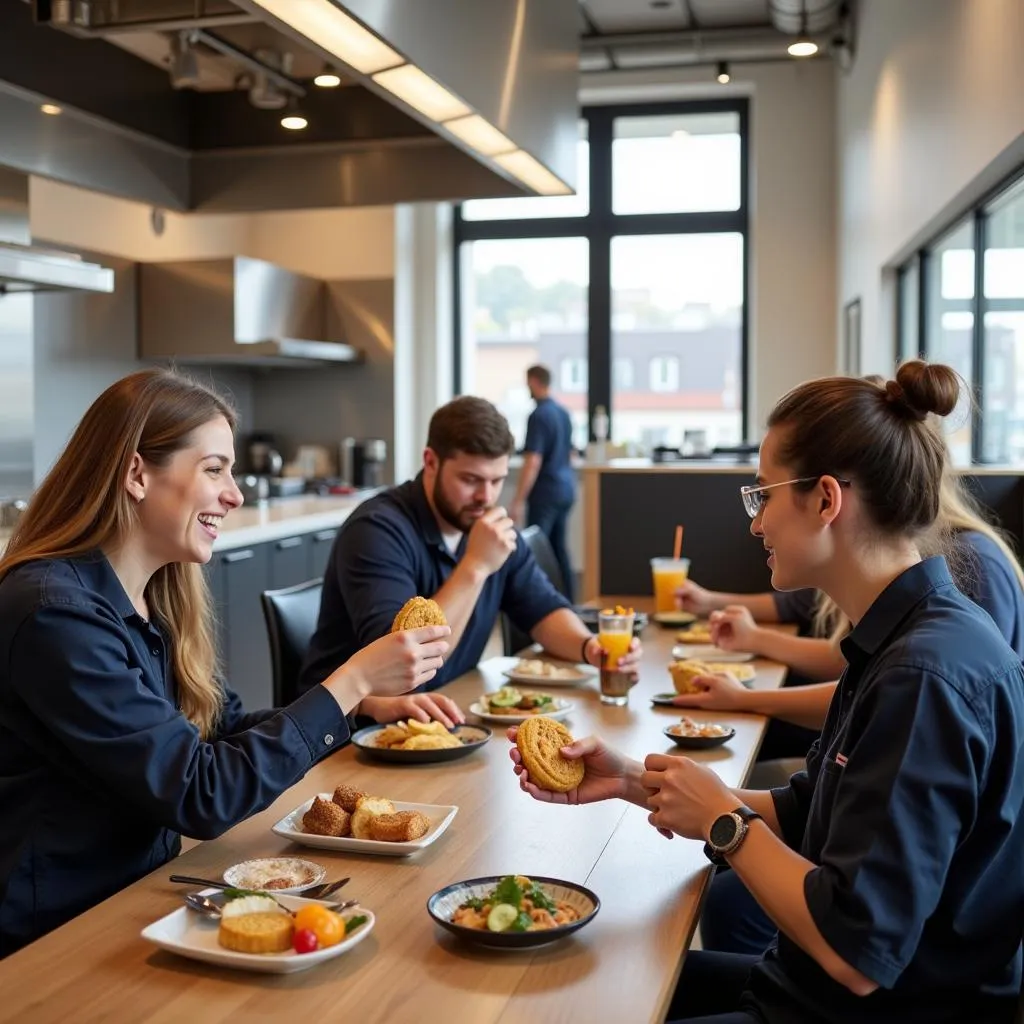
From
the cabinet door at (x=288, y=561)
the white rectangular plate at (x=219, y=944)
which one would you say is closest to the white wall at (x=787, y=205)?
the cabinet door at (x=288, y=561)

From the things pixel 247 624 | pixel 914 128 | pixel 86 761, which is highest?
pixel 914 128

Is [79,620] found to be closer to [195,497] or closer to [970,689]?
[195,497]

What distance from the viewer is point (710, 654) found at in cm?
304

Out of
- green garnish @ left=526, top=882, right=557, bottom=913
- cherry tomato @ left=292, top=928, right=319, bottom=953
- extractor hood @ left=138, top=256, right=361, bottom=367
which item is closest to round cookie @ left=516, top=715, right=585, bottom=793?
green garnish @ left=526, top=882, right=557, bottom=913

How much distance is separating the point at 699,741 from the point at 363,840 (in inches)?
30.1

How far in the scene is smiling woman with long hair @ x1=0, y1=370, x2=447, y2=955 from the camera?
1491 millimetres

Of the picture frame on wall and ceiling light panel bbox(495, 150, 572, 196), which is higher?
ceiling light panel bbox(495, 150, 572, 196)

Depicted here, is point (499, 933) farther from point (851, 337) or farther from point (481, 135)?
point (851, 337)

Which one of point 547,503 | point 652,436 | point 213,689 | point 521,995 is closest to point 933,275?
point 547,503

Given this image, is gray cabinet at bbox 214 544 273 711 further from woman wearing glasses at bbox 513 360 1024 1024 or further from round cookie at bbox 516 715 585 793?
woman wearing glasses at bbox 513 360 1024 1024

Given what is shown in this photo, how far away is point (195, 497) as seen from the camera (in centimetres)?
172

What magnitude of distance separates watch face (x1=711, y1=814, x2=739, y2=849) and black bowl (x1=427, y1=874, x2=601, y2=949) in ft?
0.48

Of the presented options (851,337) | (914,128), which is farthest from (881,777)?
(851,337)

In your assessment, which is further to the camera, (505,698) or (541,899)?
(505,698)
